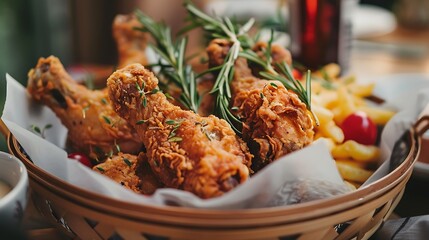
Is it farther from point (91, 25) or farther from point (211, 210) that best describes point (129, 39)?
point (91, 25)

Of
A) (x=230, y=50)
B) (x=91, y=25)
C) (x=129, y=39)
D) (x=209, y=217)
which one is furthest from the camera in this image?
(x=91, y=25)

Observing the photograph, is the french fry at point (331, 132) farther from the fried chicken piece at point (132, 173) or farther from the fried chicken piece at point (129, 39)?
the fried chicken piece at point (129, 39)

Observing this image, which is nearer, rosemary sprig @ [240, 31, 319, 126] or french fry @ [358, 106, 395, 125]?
rosemary sprig @ [240, 31, 319, 126]

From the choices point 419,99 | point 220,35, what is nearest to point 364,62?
point 419,99

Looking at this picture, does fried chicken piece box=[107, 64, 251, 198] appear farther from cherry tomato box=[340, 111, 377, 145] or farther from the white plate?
the white plate

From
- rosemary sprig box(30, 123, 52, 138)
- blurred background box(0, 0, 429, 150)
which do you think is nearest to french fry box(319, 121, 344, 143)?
rosemary sprig box(30, 123, 52, 138)

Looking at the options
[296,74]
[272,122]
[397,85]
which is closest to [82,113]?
[272,122]
